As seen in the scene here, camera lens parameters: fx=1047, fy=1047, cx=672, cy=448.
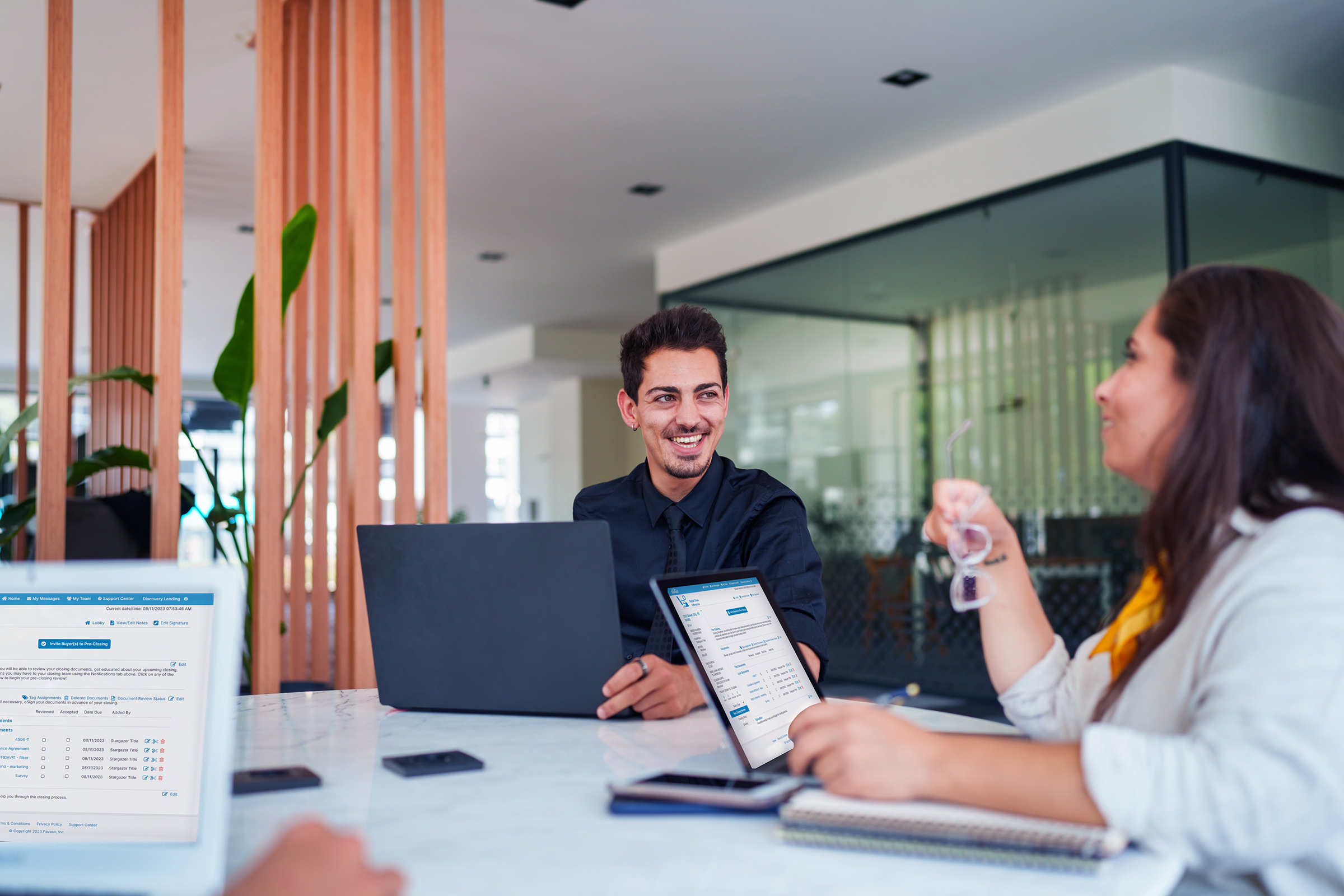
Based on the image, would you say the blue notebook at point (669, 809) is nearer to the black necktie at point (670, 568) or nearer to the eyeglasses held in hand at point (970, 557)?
the eyeglasses held in hand at point (970, 557)

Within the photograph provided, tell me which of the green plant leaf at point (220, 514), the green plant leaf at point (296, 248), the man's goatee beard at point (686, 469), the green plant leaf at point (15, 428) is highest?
the green plant leaf at point (296, 248)

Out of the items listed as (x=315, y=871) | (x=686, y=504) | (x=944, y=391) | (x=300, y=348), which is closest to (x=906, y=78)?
(x=944, y=391)

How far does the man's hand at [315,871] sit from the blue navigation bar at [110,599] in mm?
271

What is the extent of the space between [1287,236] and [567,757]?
4.80 m

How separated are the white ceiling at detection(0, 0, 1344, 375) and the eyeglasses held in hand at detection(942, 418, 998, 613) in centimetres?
316

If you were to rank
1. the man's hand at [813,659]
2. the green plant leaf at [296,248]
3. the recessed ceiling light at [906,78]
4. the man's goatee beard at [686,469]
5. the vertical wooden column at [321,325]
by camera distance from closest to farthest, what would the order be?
the man's hand at [813,659], the man's goatee beard at [686,469], the green plant leaf at [296,248], the vertical wooden column at [321,325], the recessed ceiling light at [906,78]

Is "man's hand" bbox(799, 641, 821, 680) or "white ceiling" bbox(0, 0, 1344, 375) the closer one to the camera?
"man's hand" bbox(799, 641, 821, 680)

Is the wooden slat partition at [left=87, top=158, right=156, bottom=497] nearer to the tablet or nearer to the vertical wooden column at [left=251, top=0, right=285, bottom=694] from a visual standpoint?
the vertical wooden column at [left=251, top=0, right=285, bottom=694]

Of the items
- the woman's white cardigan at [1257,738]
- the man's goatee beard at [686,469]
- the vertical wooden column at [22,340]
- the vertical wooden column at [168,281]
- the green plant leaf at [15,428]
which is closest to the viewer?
the woman's white cardigan at [1257,738]

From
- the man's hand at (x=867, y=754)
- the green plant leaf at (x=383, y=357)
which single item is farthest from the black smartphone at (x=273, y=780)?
the green plant leaf at (x=383, y=357)

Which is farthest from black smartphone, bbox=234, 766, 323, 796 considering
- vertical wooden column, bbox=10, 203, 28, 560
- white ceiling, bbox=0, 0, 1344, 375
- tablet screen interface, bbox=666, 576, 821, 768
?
vertical wooden column, bbox=10, 203, 28, 560

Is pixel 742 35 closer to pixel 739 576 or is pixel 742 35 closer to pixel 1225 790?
pixel 739 576

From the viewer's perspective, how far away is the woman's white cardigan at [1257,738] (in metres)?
0.82

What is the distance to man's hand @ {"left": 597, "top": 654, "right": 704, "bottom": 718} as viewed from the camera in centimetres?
153
